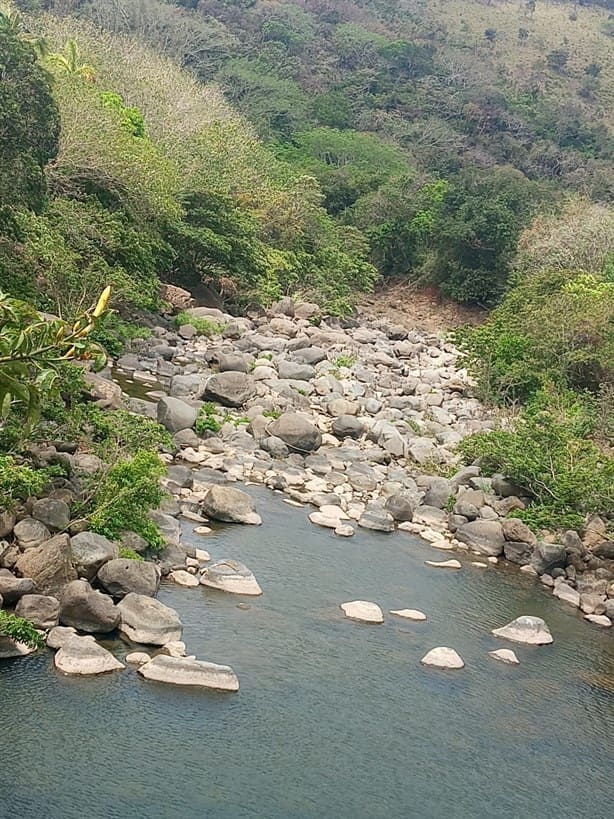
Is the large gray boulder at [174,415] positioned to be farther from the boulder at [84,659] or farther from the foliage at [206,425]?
the boulder at [84,659]

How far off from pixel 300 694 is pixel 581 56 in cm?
8074

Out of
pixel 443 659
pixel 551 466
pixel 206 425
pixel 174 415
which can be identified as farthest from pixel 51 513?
pixel 551 466

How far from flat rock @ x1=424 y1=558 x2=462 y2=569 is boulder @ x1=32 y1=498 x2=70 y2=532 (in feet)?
16.9

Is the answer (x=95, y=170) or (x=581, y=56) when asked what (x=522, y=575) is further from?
(x=581, y=56)

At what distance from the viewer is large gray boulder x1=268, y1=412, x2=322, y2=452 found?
16516 millimetres

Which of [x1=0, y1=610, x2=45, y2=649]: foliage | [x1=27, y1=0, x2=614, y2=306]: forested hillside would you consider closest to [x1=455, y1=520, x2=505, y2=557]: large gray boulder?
[x1=0, y1=610, x2=45, y2=649]: foliage

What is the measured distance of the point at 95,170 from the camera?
21047 millimetres

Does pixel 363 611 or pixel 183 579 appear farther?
pixel 363 611

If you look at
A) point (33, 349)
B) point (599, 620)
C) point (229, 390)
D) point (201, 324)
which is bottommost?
point (201, 324)

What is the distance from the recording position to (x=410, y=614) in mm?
11211

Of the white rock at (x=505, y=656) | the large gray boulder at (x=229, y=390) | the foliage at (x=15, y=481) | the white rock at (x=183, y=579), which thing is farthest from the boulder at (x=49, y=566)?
the large gray boulder at (x=229, y=390)

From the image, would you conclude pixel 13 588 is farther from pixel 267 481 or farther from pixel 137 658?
pixel 267 481

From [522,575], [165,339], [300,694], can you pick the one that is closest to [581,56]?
[165,339]

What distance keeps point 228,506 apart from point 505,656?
4338 millimetres
